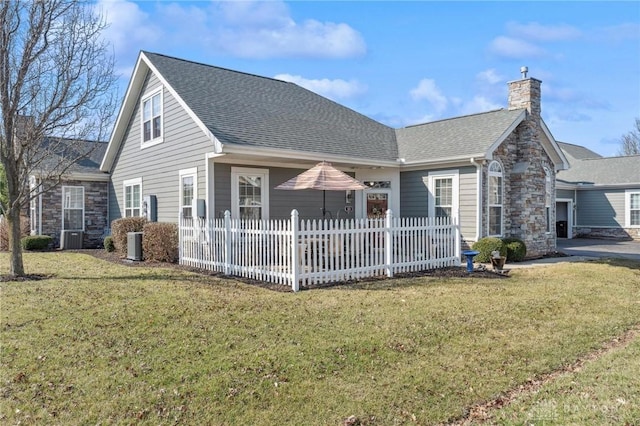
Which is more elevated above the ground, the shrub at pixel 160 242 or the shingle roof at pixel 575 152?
the shingle roof at pixel 575 152

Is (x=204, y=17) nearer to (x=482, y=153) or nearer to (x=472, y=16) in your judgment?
(x=472, y=16)

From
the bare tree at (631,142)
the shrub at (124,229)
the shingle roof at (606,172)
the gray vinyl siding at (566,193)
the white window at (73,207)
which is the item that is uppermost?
the bare tree at (631,142)

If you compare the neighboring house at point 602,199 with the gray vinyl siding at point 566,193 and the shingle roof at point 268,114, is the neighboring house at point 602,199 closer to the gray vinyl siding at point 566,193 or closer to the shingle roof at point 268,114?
the gray vinyl siding at point 566,193

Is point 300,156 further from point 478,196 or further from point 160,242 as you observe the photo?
point 478,196

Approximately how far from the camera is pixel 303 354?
4844 mm

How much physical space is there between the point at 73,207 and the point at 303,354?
1580 centimetres

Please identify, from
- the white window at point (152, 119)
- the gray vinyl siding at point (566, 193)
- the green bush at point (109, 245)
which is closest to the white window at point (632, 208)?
the gray vinyl siding at point (566, 193)

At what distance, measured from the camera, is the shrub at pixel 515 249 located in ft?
43.0

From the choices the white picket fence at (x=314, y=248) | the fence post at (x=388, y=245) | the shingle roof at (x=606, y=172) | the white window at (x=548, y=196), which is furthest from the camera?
the shingle roof at (x=606, y=172)

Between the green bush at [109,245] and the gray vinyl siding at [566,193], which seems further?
the gray vinyl siding at [566,193]

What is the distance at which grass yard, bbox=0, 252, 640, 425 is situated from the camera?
3.73 m

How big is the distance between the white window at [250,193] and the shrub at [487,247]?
6.15 meters

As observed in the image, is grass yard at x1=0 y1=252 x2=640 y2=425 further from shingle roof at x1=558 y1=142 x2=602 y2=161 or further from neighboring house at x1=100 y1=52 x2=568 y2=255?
shingle roof at x1=558 y1=142 x2=602 y2=161

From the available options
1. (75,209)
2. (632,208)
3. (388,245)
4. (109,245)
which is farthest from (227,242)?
(632,208)
